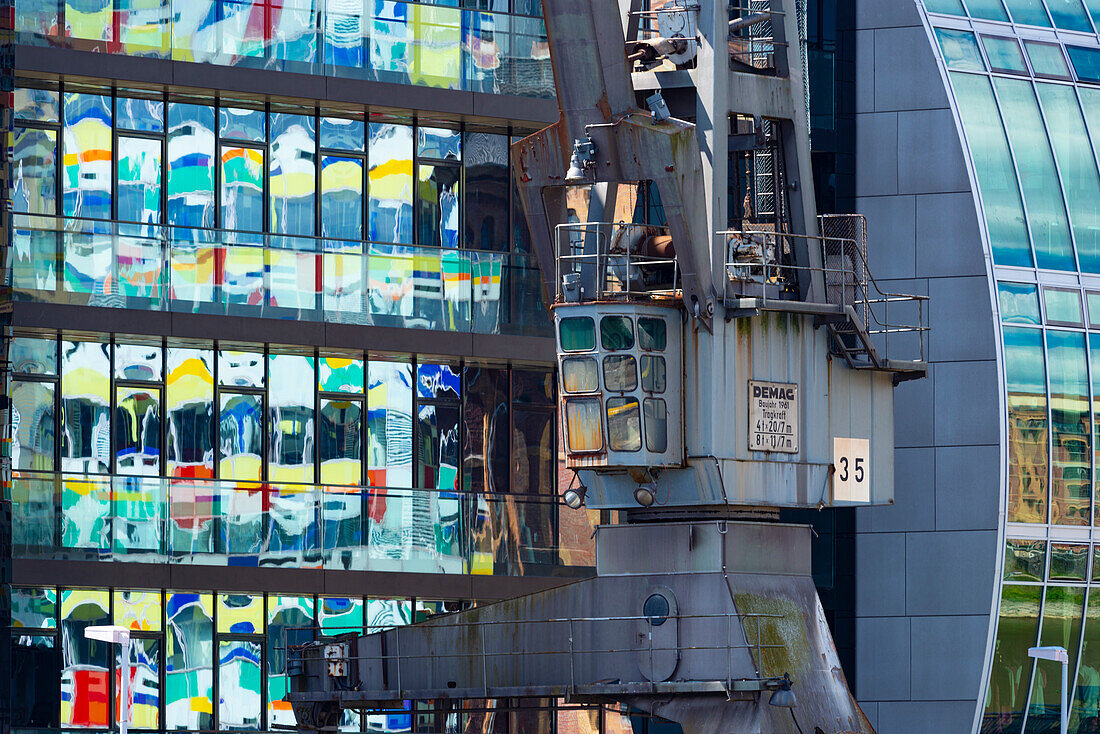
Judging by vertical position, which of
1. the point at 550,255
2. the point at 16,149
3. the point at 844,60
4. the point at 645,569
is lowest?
the point at 645,569

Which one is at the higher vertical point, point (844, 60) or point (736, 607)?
point (844, 60)

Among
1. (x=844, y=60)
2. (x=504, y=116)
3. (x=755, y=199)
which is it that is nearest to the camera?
(x=755, y=199)

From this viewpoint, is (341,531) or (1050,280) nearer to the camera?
(341,531)

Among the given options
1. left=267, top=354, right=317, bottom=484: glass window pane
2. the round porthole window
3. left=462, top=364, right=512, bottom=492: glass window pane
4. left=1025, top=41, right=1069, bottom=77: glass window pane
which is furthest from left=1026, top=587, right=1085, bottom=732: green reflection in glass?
left=267, top=354, right=317, bottom=484: glass window pane

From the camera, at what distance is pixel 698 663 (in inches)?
1286

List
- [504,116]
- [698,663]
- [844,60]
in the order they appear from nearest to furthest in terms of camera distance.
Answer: [698,663], [504,116], [844,60]

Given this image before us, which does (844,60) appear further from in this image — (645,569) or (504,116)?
(645,569)

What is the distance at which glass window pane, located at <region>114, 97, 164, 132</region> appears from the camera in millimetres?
39062

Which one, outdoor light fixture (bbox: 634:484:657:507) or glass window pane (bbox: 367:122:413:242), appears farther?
glass window pane (bbox: 367:122:413:242)

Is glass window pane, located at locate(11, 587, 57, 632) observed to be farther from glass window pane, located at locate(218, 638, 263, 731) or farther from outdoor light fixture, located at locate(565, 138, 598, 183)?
outdoor light fixture, located at locate(565, 138, 598, 183)

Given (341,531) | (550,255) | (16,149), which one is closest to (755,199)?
(550,255)

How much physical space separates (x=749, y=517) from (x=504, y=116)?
11.2 metres

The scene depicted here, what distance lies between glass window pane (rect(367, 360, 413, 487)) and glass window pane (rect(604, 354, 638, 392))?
28.7ft

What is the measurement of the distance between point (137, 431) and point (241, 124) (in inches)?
230
